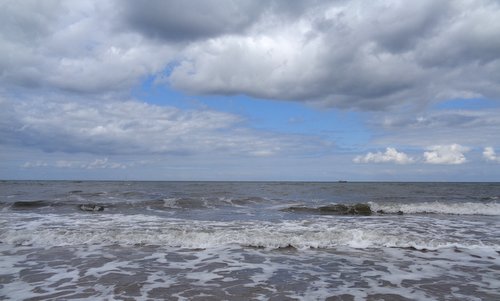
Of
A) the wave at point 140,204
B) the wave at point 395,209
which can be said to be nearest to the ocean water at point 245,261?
the wave at point 395,209

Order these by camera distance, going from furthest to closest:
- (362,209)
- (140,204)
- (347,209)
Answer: (140,204) → (347,209) → (362,209)

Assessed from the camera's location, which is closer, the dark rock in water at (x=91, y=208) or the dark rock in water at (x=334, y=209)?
the dark rock in water at (x=91, y=208)

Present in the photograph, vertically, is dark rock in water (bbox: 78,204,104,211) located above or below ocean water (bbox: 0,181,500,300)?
above

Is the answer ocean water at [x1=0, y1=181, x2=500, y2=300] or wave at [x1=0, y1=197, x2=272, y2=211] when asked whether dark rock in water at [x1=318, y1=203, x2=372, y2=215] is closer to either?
ocean water at [x1=0, y1=181, x2=500, y2=300]

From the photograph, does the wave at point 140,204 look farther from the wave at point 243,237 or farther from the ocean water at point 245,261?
the wave at point 243,237

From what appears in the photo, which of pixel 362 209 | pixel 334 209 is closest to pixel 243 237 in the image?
pixel 334 209

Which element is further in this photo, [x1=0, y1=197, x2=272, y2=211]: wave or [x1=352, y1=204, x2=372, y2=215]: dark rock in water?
[x1=0, y1=197, x2=272, y2=211]: wave

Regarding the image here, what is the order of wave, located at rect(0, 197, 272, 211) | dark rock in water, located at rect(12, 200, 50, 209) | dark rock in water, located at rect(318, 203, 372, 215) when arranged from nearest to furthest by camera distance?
dark rock in water, located at rect(318, 203, 372, 215) → dark rock in water, located at rect(12, 200, 50, 209) → wave, located at rect(0, 197, 272, 211)

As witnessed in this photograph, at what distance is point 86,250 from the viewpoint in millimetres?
11547

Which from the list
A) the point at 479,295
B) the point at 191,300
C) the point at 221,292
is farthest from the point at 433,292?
the point at 191,300

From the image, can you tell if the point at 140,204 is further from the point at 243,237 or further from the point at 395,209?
the point at 395,209

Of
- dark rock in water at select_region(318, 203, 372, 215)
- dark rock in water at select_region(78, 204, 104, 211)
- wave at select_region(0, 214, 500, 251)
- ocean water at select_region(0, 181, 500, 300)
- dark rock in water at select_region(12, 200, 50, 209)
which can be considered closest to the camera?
ocean water at select_region(0, 181, 500, 300)

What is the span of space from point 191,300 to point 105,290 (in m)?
1.95

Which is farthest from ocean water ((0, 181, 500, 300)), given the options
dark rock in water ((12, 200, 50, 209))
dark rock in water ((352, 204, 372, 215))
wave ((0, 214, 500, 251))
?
dark rock in water ((12, 200, 50, 209))
